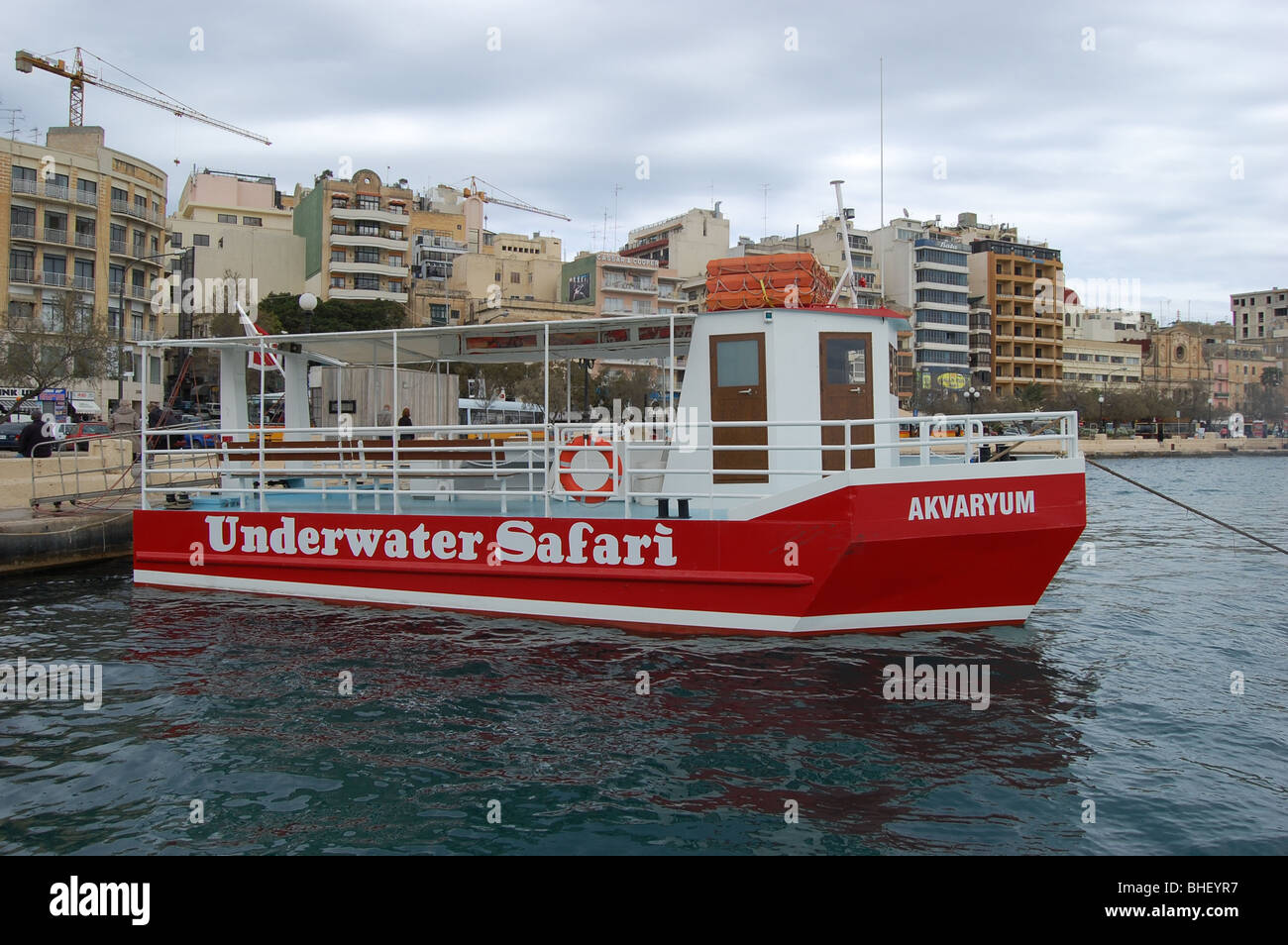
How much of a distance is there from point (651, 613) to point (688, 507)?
Result: 3.73ft

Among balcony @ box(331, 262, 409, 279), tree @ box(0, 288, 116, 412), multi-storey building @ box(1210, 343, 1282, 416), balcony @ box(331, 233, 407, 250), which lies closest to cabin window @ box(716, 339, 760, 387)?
tree @ box(0, 288, 116, 412)

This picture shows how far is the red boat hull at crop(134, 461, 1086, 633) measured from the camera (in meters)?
8.20

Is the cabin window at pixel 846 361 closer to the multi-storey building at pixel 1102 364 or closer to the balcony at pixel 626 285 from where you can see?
the balcony at pixel 626 285

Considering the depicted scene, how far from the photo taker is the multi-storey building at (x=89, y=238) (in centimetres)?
4903

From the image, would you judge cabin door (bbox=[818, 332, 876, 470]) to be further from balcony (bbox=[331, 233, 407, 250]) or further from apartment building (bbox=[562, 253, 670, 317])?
apartment building (bbox=[562, 253, 670, 317])

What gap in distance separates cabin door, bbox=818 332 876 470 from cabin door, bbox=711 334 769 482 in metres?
0.68

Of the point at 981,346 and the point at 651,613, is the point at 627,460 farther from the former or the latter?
the point at 981,346

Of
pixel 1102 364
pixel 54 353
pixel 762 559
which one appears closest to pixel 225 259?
pixel 54 353

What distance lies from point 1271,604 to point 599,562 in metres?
Result: 9.62

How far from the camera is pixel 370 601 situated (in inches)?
404

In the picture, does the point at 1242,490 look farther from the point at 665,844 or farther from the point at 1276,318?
the point at 1276,318
